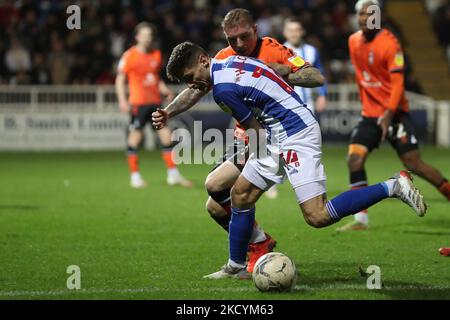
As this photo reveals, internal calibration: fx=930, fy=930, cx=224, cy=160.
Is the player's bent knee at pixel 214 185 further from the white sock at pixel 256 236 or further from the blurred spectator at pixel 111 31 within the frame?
the blurred spectator at pixel 111 31

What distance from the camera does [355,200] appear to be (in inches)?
273

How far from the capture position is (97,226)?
10.3 meters

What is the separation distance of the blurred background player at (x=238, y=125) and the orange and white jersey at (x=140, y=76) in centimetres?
724

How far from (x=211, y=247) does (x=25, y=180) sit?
7.25m

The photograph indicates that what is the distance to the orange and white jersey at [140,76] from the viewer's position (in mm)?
14984

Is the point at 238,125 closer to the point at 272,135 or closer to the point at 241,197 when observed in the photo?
the point at 272,135

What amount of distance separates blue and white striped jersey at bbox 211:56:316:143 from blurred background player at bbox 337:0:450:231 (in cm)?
325

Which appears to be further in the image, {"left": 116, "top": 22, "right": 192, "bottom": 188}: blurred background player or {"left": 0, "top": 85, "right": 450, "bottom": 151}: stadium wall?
{"left": 0, "top": 85, "right": 450, "bottom": 151}: stadium wall

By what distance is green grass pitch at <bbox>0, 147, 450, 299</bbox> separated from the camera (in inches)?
266

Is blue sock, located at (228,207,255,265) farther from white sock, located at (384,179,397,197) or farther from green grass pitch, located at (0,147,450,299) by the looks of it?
white sock, located at (384,179,397,197)

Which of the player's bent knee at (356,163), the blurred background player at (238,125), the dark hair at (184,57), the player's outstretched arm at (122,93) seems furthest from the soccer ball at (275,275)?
the player's outstretched arm at (122,93)

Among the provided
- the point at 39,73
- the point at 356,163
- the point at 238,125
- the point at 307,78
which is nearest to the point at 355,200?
the point at 307,78

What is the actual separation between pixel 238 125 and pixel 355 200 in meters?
1.16

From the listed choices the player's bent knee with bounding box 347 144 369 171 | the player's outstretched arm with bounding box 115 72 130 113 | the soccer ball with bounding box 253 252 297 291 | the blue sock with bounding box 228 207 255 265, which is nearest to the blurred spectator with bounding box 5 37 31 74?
the player's outstretched arm with bounding box 115 72 130 113
